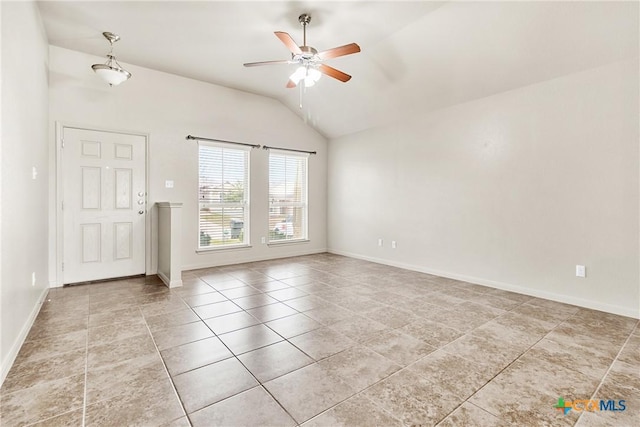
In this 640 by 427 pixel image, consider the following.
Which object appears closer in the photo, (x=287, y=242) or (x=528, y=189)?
(x=528, y=189)

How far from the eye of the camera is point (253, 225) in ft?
18.6

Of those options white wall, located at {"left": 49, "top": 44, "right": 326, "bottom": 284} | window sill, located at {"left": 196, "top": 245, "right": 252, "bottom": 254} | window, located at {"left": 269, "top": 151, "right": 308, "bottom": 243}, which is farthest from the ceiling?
window sill, located at {"left": 196, "top": 245, "right": 252, "bottom": 254}

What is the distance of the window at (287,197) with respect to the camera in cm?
598

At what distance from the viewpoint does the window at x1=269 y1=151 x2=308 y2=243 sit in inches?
235

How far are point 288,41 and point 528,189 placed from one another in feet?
10.5

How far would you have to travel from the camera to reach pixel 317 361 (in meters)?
2.16

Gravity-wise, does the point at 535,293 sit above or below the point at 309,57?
below

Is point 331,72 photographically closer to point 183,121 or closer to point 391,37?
point 391,37

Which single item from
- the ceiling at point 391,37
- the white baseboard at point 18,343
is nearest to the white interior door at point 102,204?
the white baseboard at point 18,343

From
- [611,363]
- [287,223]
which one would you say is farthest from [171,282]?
[611,363]

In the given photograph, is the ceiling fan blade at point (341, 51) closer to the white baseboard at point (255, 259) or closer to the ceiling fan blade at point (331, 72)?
the ceiling fan blade at point (331, 72)

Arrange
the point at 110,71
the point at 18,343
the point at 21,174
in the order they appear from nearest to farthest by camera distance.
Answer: the point at 18,343 → the point at 21,174 → the point at 110,71

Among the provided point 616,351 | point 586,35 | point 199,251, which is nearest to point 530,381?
point 616,351

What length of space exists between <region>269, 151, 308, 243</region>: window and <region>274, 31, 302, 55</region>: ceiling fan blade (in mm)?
3085
